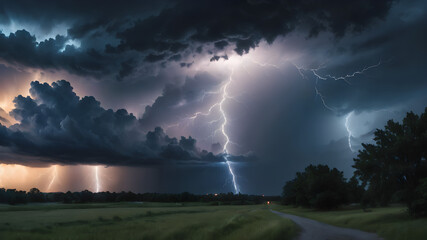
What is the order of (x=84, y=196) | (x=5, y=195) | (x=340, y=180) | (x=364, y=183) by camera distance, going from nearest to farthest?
(x=364, y=183)
(x=340, y=180)
(x=5, y=195)
(x=84, y=196)

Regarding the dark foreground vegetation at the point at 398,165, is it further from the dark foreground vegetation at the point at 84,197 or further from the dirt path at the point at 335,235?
the dark foreground vegetation at the point at 84,197

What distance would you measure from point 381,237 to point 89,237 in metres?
21.9

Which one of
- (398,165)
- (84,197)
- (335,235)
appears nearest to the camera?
(335,235)

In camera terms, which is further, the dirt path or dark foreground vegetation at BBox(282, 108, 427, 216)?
dark foreground vegetation at BBox(282, 108, 427, 216)

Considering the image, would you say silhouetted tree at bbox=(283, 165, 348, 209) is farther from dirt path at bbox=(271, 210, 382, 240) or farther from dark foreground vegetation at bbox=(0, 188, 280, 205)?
dark foreground vegetation at bbox=(0, 188, 280, 205)

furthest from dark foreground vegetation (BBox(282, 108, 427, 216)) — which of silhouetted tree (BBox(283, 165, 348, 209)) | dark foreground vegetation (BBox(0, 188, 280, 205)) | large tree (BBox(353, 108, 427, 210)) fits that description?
dark foreground vegetation (BBox(0, 188, 280, 205))

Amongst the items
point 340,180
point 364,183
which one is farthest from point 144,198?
point 364,183

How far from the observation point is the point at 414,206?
27.9 m

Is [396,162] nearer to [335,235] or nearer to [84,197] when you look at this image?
[335,235]

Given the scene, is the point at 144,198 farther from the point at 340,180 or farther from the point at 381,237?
the point at 381,237

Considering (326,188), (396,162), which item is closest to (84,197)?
(326,188)

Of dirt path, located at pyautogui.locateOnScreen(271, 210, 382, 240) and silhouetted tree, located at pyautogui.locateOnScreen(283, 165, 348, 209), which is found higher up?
silhouetted tree, located at pyautogui.locateOnScreen(283, 165, 348, 209)

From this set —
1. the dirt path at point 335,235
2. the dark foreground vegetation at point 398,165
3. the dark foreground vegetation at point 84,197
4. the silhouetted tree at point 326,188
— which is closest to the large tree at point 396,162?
the dark foreground vegetation at point 398,165

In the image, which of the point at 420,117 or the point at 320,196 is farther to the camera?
the point at 320,196
